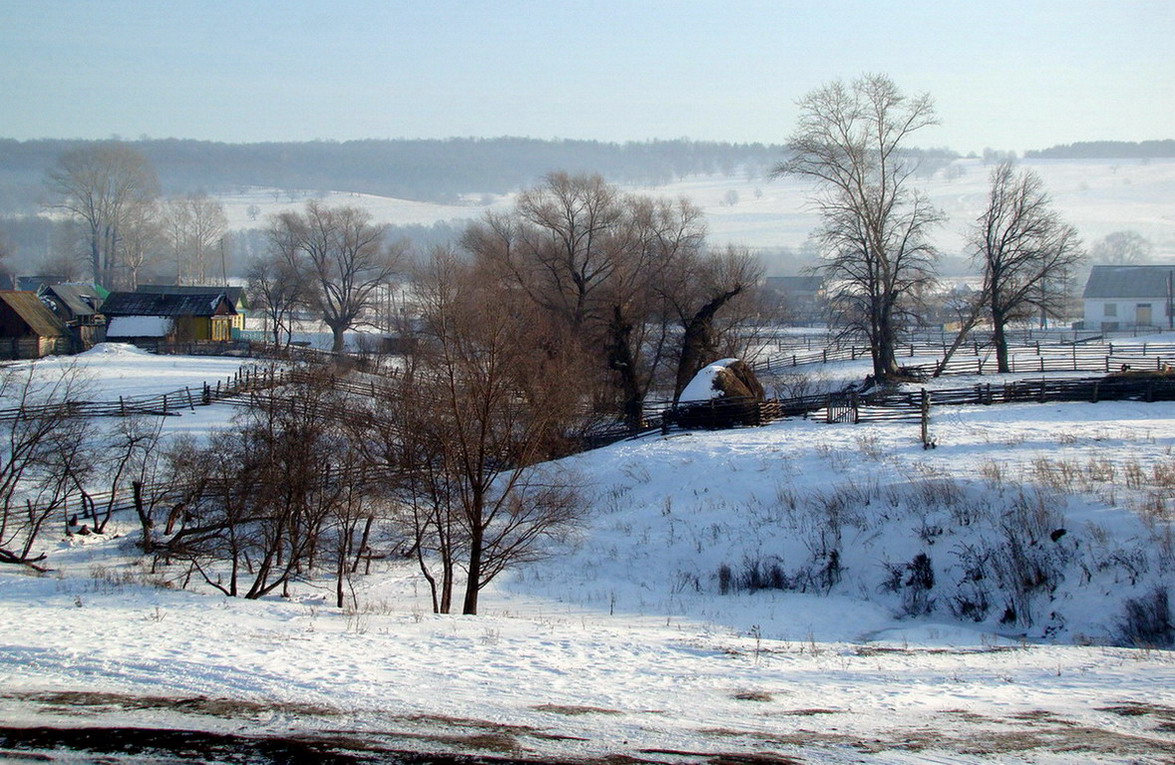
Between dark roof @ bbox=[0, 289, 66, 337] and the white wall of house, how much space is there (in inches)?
3600

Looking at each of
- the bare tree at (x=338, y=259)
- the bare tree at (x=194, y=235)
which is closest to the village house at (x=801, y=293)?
the bare tree at (x=338, y=259)

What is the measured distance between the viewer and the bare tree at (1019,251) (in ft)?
152

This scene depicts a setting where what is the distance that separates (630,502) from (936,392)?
15801mm

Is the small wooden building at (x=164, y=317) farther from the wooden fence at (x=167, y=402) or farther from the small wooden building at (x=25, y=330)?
the wooden fence at (x=167, y=402)

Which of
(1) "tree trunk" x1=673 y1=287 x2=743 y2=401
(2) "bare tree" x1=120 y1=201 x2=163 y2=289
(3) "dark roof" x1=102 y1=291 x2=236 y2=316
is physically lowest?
(1) "tree trunk" x1=673 y1=287 x2=743 y2=401

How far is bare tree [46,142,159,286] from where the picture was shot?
11794cm

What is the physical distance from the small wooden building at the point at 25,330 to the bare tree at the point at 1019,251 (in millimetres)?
63685

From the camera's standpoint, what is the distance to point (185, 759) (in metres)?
6.63

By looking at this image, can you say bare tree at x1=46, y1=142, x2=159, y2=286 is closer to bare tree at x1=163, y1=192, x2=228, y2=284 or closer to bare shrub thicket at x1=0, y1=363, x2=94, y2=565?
bare tree at x1=163, y1=192, x2=228, y2=284

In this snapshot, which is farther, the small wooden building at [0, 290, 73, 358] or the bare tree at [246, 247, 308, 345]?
the bare tree at [246, 247, 308, 345]

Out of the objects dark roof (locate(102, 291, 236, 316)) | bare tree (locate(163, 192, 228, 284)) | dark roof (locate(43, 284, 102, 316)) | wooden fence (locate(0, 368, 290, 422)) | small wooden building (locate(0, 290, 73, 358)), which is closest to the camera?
wooden fence (locate(0, 368, 290, 422))

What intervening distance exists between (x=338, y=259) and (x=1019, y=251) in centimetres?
5831

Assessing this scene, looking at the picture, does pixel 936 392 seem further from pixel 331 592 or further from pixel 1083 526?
pixel 331 592

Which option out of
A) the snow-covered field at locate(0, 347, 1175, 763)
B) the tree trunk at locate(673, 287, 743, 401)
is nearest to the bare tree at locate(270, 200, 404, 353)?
the tree trunk at locate(673, 287, 743, 401)
